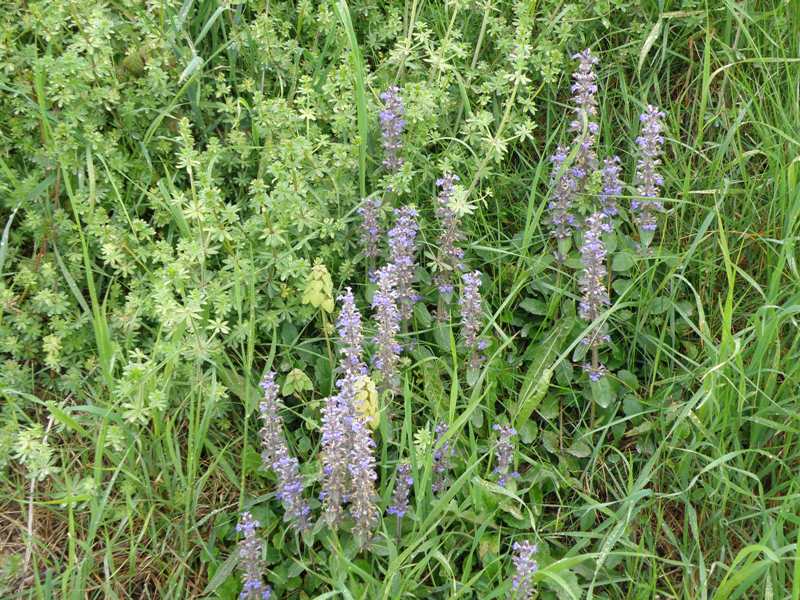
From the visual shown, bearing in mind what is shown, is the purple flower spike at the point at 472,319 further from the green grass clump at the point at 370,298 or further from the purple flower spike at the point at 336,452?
the purple flower spike at the point at 336,452

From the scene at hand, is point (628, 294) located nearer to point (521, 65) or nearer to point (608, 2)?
point (521, 65)

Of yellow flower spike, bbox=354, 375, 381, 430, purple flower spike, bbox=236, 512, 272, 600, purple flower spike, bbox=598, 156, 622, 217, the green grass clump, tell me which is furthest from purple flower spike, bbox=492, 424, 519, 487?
purple flower spike, bbox=598, 156, 622, 217

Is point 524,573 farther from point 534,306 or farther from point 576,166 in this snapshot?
point 576,166

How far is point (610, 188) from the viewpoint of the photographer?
320cm

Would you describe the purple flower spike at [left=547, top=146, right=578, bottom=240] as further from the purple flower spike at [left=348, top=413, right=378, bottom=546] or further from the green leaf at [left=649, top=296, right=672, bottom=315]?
the purple flower spike at [left=348, top=413, right=378, bottom=546]

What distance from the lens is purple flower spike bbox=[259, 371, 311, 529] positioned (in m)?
2.64

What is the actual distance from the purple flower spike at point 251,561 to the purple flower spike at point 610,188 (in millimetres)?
1623

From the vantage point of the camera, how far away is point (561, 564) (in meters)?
2.48

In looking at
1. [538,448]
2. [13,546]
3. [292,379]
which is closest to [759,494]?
[538,448]

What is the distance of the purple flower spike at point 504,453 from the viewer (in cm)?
279

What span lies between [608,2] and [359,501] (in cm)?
218

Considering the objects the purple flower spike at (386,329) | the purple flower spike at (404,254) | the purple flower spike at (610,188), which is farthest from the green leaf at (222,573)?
the purple flower spike at (610,188)

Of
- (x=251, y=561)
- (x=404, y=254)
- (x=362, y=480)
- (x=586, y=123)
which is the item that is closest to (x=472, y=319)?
(x=404, y=254)

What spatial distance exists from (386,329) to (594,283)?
2.32 ft
